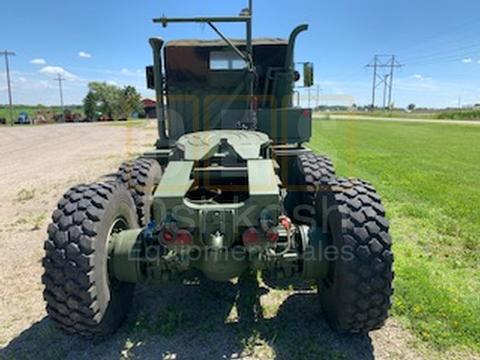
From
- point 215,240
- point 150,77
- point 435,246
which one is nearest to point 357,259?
point 215,240

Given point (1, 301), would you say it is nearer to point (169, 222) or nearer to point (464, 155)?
A: point (169, 222)

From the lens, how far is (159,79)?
5.18m

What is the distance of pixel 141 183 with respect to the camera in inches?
187

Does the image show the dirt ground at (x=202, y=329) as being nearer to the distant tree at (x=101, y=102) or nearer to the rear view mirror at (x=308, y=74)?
the rear view mirror at (x=308, y=74)

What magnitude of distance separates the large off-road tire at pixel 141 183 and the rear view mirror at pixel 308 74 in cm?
241

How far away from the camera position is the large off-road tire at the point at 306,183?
14.4ft

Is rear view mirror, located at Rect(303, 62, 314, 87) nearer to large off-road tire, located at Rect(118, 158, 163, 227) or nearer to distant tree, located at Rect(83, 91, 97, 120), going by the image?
large off-road tire, located at Rect(118, 158, 163, 227)

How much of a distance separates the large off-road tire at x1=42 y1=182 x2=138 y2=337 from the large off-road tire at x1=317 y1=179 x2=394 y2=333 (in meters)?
1.81

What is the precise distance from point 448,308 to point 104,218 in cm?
318

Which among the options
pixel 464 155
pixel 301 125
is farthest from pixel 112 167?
pixel 464 155

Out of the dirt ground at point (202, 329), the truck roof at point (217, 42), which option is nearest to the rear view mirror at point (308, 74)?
the truck roof at point (217, 42)

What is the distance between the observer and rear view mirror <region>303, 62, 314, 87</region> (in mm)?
5395

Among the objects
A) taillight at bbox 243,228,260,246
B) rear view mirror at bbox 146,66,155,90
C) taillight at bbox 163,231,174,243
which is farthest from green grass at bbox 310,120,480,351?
rear view mirror at bbox 146,66,155,90

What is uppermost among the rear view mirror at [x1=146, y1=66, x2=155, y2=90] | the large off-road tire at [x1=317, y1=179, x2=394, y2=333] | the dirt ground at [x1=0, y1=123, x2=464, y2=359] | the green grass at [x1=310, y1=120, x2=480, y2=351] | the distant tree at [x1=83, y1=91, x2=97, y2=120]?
the distant tree at [x1=83, y1=91, x2=97, y2=120]
